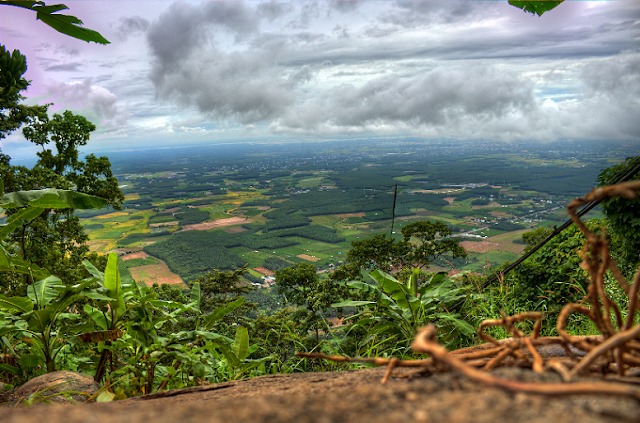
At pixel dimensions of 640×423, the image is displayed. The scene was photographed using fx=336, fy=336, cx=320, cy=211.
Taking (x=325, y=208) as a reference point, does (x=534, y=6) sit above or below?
above

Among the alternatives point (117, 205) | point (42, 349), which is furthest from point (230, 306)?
point (117, 205)

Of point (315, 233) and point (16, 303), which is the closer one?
point (16, 303)

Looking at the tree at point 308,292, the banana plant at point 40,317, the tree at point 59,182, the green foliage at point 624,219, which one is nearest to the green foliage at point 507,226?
the tree at point 308,292

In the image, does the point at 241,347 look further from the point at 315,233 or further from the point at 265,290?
the point at 315,233

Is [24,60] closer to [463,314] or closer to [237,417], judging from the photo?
[237,417]

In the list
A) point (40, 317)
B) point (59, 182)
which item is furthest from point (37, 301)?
point (59, 182)

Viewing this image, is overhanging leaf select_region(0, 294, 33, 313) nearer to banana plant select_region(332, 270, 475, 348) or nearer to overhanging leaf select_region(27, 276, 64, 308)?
overhanging leaf select_region(27, 276, 64, 308)

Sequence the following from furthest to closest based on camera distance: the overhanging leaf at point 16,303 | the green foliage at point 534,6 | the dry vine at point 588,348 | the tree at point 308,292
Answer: the tree at point 308,292, the overhanging leaf at point 16,303, the green foliage at point 534,6, the dry vine at point 588,348

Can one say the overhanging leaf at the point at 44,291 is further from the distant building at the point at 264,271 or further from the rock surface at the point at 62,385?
the distant building at the point at 264,271

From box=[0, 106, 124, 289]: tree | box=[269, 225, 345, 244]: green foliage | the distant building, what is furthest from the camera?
box=[269, 225, 345, 244]: green foliage

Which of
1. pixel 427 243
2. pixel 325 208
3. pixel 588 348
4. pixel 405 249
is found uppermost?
pixel 588 348

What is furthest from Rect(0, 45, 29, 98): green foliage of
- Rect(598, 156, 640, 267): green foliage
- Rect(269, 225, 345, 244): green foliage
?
Rect(269, 225, 345, 244): green foliage
